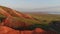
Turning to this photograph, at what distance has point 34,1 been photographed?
4.51m

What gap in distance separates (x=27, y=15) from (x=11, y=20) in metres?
0.45

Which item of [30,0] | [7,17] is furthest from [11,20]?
[30,0]

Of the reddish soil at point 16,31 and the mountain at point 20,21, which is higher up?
the mountain at point 20,21

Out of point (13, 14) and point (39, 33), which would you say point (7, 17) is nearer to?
point (13, 14)

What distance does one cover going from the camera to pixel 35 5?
179 inches

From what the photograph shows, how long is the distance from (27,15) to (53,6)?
74 centimetres

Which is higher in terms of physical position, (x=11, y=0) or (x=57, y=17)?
(x=11, y=0)

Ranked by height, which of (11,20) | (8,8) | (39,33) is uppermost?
(8,8)

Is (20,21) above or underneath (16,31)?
above

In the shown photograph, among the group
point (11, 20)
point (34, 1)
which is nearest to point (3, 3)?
point (11, 20)

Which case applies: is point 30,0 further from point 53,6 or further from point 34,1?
point 53,6

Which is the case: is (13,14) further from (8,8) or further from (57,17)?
(57,17)

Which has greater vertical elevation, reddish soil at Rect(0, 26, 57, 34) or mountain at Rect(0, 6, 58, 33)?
mountain at Rect(0, 6, 58, 33)

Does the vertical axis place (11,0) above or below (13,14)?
above
